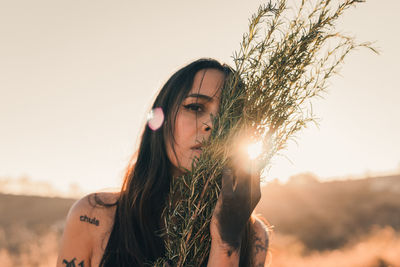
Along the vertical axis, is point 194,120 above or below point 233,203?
above

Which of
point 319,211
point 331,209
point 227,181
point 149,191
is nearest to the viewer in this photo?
point 227,181

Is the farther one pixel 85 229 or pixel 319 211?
pixel 319 211

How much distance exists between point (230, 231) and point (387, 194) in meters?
24.8

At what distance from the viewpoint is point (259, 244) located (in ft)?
8.86

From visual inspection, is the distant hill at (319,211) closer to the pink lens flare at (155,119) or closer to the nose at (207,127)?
the pink lens flare at (155,119)

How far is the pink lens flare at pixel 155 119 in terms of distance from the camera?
2.53 m

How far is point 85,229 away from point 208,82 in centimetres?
151

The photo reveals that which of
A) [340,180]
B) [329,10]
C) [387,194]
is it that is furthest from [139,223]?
[340,180]

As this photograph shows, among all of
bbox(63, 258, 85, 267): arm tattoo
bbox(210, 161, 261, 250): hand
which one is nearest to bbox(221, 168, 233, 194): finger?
bbox(210, 161, 261, 250): hand

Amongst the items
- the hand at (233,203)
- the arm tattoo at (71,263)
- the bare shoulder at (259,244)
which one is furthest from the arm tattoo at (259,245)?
the arm tattoo at (71,263)

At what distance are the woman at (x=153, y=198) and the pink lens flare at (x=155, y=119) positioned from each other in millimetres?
22

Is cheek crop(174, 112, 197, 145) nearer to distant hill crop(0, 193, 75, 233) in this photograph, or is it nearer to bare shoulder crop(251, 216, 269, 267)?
bare shoulder crop(251, 216, 269, 267)

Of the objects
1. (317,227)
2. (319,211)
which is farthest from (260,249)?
(319,211)

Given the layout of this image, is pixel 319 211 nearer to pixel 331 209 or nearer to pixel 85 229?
pixel 331 209
